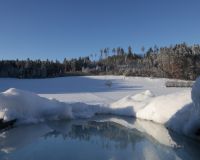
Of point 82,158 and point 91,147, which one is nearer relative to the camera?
point 82,158

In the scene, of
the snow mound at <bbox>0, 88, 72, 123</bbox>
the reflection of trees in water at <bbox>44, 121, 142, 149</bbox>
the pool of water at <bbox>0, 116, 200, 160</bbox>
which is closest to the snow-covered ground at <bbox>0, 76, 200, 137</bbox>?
the snow mound at <bbox>0, 88, 72, 123</bbox>

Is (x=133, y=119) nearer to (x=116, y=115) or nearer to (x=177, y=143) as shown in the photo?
(x=116, y=115)

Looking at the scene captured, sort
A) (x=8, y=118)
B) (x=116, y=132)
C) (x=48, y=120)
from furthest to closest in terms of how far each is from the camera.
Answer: (x=48, y=120)
(x=8, y=118)
(x=116, y=132)

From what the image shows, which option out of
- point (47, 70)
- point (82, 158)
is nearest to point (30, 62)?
point (47, 70)

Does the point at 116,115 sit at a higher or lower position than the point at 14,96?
lower

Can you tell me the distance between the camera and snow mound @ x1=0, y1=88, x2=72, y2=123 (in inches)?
870

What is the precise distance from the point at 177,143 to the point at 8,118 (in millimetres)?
10987

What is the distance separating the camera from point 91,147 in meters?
15.7

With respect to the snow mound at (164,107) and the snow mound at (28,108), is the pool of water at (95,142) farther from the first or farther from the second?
the snow mound at (28,108)

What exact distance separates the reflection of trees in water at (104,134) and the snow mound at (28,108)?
125 inches

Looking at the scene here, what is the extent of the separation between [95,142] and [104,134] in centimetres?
233

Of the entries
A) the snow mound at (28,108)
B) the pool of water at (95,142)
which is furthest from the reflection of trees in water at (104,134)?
the snow mound at (28,108)

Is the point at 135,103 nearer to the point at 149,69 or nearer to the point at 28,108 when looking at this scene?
the point at 28,108

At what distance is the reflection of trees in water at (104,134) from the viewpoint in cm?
1716
